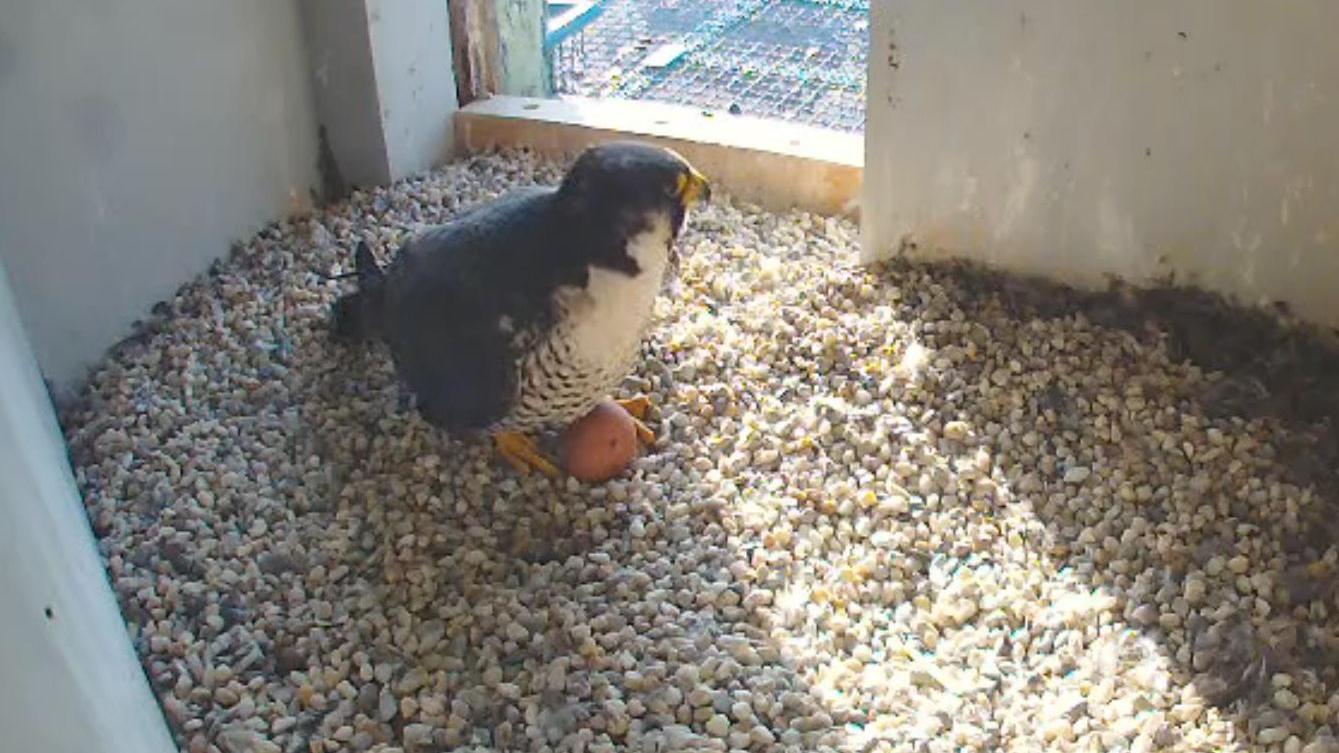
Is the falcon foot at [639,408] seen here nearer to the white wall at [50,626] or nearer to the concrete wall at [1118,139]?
the concrete wall at [1118,139]

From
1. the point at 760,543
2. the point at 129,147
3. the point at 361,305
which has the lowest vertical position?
the point at 760,543

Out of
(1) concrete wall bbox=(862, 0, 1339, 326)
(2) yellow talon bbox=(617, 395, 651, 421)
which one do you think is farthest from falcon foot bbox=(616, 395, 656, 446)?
Result: (1) concrete wall bbox=(862, 0, 1339, 326)

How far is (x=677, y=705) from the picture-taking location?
5.87 feet

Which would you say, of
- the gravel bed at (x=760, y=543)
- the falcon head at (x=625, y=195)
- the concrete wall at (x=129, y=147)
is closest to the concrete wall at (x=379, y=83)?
Answer: the concrete wall at (x=129, y=147)

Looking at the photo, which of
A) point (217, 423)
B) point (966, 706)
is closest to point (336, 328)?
point (217, 423)

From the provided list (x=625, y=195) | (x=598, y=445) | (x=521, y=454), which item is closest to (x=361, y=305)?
(x=521, y=454)

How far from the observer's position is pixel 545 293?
A: 2.00 m

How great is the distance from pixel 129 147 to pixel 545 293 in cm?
104

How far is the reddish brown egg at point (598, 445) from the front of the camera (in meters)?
2.18

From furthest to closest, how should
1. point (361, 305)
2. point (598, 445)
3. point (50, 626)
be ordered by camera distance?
point (361, 305), point (598, 445), point (50, 626)

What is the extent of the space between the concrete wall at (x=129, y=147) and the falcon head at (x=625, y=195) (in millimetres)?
1017

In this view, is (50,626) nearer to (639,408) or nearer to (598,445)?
(598,445)

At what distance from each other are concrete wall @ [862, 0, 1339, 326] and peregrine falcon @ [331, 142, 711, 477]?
679 millimetres

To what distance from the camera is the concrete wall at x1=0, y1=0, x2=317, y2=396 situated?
232 cm
